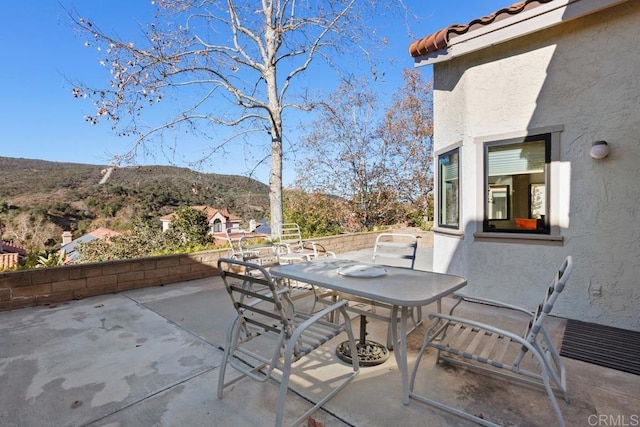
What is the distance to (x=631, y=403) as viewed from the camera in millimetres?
1993

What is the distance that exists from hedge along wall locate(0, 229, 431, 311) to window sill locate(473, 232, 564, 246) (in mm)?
4533

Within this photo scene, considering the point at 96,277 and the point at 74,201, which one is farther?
the point at 74,201

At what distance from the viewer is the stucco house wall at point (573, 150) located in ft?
10.5

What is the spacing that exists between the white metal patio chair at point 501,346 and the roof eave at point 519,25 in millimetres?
2785

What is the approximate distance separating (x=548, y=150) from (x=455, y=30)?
195 cm

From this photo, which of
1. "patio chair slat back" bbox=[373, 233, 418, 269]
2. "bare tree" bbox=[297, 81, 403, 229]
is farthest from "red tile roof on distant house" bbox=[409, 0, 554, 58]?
"bare tree" bbox=[297, 81, 403, 229]

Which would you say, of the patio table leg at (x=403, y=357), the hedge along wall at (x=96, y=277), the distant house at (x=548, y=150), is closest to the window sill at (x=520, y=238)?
the distant house at (x=548, y=150)

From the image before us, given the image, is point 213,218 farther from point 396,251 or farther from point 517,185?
point 517,185

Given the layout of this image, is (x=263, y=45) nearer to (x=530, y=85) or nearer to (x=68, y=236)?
(x=530, y=85)

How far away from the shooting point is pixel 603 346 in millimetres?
2852

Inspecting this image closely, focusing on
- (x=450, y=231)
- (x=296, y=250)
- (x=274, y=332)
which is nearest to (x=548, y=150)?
(x=450, y=231)

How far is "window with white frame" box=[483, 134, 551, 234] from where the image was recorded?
373cm

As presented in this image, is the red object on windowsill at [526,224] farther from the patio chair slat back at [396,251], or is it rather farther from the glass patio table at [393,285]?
the glass patio table at [393,285]

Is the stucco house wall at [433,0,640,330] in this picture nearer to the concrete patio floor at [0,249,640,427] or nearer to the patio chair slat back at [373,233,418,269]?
the concrete patio floor at [0,249,640,427]
